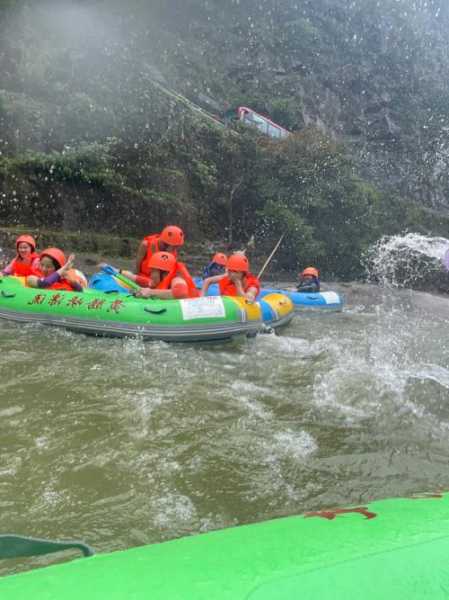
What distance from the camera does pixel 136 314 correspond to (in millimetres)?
6840

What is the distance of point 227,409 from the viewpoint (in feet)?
15.1

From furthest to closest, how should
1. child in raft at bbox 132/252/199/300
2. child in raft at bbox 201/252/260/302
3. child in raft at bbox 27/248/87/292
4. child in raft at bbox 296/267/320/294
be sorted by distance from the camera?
child in raft at bbox 296/267/320/294
child in raft at bbox 201/252/260/302
child in raft at bbox 27/248/87/292
child in raft at bbox 132/252/199/300

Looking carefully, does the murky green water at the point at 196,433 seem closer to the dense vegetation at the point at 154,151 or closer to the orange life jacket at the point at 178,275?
the orange life jacket at the point at 178,275

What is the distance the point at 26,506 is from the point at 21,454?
64cm

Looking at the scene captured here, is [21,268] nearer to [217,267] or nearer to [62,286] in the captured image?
[62,286]

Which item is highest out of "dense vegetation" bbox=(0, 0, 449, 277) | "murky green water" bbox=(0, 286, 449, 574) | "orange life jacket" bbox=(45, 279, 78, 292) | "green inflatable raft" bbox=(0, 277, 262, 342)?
"dense vegetation" bbox=(0, 0, 449, 277)

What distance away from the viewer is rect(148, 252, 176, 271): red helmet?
24.4ft

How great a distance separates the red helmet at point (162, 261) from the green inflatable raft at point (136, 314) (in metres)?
0.59

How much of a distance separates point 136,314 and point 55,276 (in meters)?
1.53

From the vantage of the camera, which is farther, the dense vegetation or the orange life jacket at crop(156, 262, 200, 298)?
the dense vegetation

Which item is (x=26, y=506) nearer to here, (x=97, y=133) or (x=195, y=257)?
(x=195, y=257)

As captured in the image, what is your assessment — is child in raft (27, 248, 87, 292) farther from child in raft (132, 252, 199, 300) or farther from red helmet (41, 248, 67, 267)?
child in raft (132, 252, 199, 300)

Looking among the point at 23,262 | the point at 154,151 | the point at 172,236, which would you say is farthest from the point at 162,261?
the point at 154,151

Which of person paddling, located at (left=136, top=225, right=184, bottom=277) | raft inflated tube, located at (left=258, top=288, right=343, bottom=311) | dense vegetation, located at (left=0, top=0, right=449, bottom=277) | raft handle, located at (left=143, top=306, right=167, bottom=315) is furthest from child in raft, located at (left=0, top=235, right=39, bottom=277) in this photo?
dense vegetation, located at (left=0, top=0, right=449, bottom=277)
